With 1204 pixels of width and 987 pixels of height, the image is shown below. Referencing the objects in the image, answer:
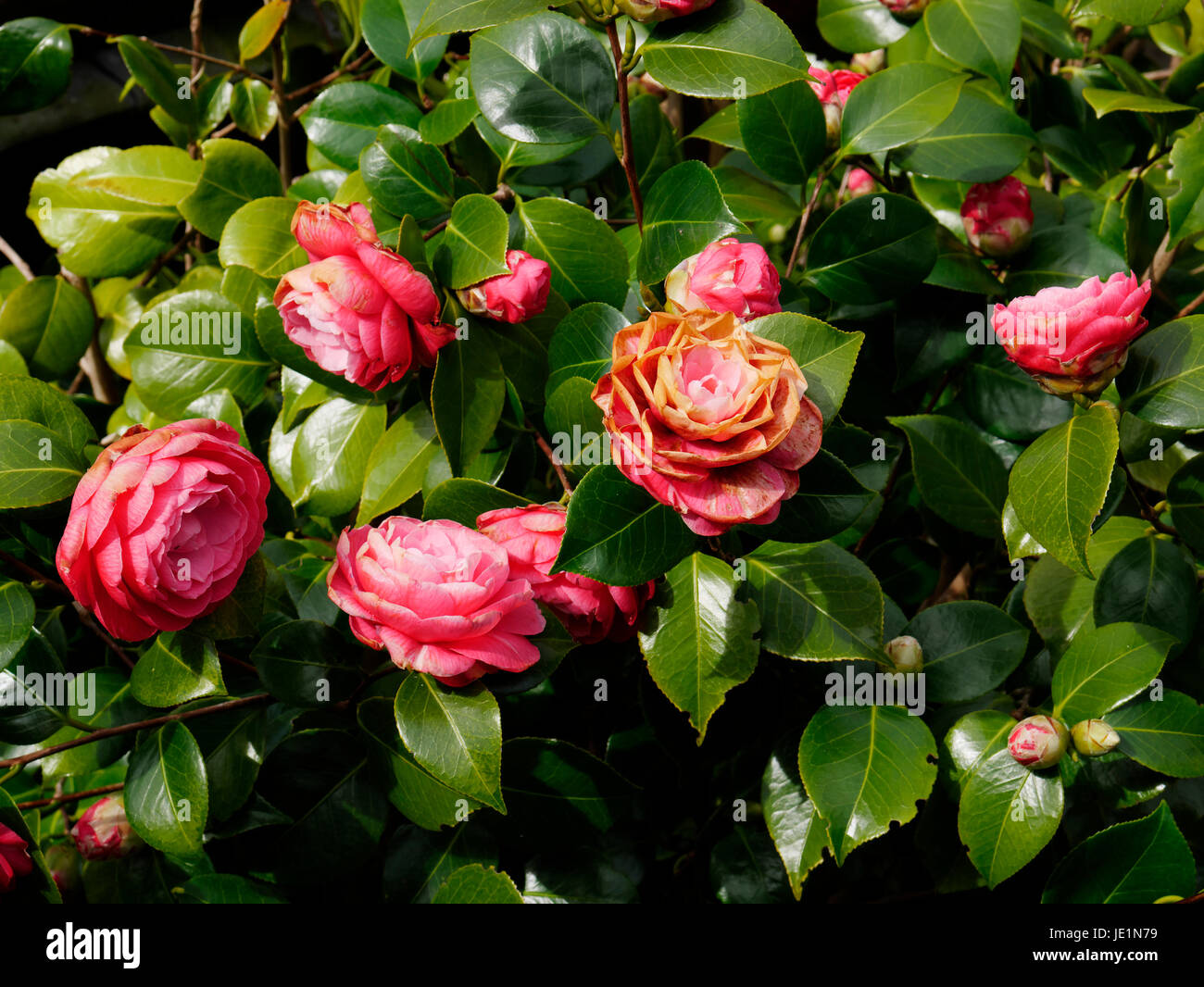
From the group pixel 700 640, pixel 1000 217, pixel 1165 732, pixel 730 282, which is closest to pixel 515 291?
pixel 730 282

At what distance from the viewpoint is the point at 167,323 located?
947 millimetres

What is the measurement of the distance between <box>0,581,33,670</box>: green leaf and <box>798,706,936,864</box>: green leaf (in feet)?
1.85

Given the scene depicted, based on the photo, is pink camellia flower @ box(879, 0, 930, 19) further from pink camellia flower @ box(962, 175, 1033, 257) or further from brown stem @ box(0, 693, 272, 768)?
brown stem @ box(0, 693, 272, 768)

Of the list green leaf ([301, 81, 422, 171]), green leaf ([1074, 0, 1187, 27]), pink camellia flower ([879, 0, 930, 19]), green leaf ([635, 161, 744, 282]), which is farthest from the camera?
pink camellia flower ([879, 0, 930, 19])

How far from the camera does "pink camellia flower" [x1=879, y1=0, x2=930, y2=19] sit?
3.64ft

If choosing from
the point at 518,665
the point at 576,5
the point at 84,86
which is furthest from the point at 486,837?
the point at 84,86

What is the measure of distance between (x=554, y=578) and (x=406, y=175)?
15.4 inches

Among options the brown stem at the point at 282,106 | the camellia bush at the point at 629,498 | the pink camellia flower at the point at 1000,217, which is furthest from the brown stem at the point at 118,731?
the pink camellia flower at the point at 1000,217

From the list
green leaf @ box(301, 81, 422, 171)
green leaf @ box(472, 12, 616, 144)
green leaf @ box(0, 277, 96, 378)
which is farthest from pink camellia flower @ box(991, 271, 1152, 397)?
green leaf @ box(0, 277, 96, 378)

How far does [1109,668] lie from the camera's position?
2.60ft

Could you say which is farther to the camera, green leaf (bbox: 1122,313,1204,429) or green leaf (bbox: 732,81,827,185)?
green leaf (bbox: 732,81,827,185)

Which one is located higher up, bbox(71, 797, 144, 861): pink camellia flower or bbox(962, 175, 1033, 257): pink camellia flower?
bbox(962, 175, 1033, 257): pink camellia flower

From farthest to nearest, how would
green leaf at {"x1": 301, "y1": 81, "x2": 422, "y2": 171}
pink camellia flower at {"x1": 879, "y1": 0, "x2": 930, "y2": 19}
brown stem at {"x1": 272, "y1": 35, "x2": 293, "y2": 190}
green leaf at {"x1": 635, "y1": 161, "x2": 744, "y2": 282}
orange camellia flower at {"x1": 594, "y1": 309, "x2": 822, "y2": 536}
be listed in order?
1. brown stem at {"x1": 272, "y1": 35, "x2": 293, "y2": 190}
2. pink camellia flower at {"x1": 879, "y1": 0, "x2": 930, "y2": 19}
3. green leaf at {"x1": 301, "y1": 81, "x2": 422, "y2": 171}
4. green leaf at {"x1": 635, "y1": 161, "x2": 744, "y2": 282}
5. orange camellia flower at {"x1": 594, "y1": 309, "x2": 822, "y2": 536}

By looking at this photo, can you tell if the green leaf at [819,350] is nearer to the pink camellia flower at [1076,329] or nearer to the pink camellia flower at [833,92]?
the pink camellia flower at [1076,329]
